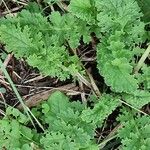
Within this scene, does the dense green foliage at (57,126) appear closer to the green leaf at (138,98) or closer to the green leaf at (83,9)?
the green leaf at (138,98)

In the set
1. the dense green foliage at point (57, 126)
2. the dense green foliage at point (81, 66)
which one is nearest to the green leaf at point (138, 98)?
the dense green foliage at point (81, 66)

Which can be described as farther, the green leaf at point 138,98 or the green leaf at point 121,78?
the green leaf at point 138,98

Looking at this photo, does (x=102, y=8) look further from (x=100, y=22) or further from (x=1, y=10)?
(x=1, y=10)

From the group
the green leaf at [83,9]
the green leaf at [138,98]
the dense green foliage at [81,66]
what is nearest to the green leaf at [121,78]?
the dense green foliage at [81,66]

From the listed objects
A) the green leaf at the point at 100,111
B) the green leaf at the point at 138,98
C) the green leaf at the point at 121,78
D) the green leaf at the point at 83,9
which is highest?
the green leaf at the point at 83,9

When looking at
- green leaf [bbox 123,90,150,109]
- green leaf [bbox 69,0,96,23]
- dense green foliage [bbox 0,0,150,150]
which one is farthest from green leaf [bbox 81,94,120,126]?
green leaf [bbox 69,0,96,23]

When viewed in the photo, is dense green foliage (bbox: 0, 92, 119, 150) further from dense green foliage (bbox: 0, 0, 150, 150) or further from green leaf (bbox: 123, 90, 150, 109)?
green leaf (bbox: 123, 90, 150, 109)

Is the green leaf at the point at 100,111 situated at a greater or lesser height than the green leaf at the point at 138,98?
greater

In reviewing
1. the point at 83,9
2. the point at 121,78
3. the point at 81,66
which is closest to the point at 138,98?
the point at 121,78

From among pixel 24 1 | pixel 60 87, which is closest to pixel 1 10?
pixel 24 1
